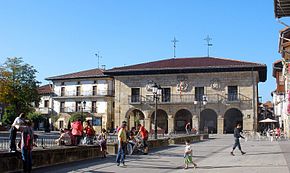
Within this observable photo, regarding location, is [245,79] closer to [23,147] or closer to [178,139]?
[178,139]

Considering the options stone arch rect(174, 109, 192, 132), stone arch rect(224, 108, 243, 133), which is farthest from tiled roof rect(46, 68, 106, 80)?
stone arch rect(224, 108, 243, 133)

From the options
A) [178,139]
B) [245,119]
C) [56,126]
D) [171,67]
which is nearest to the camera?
[178,139]

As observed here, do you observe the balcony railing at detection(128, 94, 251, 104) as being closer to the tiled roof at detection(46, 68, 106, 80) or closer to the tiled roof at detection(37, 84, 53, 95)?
the tiled roof at detection(46, 68, 106, 80)

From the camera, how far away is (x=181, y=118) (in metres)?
57.2

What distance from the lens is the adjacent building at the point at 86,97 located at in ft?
210

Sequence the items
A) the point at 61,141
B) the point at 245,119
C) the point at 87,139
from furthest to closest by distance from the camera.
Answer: the point at 245,119
the point at 87,139
the point at 61,141

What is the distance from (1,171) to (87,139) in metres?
8.97

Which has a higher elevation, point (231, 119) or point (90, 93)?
point (90, 93)

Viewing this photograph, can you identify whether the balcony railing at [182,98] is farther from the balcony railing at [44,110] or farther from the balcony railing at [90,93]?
the balcony railing at [44,110]

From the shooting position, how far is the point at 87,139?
786 inches

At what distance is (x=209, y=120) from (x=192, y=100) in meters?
3.73

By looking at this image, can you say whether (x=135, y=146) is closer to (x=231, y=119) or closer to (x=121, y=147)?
(x=121, y=147)

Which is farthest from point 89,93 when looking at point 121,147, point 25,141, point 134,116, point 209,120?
point 25,141

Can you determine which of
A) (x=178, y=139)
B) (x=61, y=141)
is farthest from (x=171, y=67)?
(x=61, y=141)
